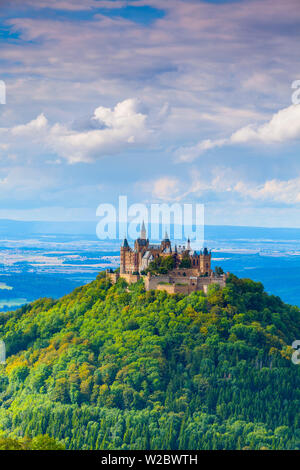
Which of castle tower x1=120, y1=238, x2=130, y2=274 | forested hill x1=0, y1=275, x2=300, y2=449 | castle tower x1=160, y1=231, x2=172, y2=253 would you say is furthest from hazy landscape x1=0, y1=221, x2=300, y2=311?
forested hill x1=0, y1=275, x2=300, y2=449

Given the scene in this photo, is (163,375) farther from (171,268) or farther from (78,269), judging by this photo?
(78,269)

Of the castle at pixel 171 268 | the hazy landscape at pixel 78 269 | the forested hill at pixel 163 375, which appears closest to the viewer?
the forested hill at pixel 163 375

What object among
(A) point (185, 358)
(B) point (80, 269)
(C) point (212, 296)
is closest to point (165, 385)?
(A) point (185, 358)

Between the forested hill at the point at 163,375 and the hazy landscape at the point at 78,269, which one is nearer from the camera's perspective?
the forested hill at the point at 163,375

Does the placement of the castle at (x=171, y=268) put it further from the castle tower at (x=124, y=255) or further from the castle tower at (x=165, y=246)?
the castle tower at (x=124, y=255)

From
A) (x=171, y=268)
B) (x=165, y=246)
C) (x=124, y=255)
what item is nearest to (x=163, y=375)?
(x=171, y=268)

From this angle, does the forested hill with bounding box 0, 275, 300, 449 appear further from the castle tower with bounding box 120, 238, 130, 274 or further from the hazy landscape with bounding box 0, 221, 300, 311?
the hazy landscape with bounding box 0, 221, 300, 311

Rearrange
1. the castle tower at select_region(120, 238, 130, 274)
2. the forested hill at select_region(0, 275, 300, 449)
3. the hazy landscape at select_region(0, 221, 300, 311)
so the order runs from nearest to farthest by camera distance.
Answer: the forested hill at select_region(0, 275, 300, 449) < the castle tower at select_region(120, 238, 130, 274) < the hazy landscape at select_region(0, 221, 300, 311)

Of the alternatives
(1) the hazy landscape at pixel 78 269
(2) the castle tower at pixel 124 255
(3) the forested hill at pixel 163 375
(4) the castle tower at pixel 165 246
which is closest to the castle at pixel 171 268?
(4) the castle tower at pixel 165 246
